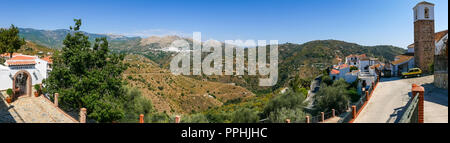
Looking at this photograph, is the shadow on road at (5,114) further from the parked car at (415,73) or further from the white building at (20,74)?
the parked car at (415,73)

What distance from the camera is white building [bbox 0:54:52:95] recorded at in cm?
1153

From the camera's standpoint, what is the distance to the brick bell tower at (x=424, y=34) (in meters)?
16.5

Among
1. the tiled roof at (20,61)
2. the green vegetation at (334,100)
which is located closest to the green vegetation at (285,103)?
the green vegetation at (334,100)

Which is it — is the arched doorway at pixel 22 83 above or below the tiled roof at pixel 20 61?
below

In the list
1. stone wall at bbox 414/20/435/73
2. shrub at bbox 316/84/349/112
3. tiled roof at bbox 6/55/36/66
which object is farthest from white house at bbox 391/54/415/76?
tiled roof at bbox 6/55/36/66

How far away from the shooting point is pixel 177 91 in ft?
127

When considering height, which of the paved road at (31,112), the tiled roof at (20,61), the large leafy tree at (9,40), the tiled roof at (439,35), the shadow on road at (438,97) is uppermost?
the tiled roof at (439,35)

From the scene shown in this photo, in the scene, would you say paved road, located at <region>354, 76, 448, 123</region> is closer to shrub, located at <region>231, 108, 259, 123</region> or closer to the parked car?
the parked car

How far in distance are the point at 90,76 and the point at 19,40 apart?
924cm

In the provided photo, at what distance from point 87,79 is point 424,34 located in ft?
71.0

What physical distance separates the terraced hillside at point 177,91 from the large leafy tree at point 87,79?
1862 cm

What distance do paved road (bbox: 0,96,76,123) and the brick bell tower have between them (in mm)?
22162

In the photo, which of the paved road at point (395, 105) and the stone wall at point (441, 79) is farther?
the stone wall at point (441, 79)

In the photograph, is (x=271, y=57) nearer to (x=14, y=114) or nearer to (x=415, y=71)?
(x=415, y=71)
